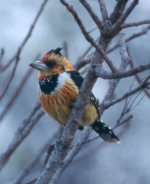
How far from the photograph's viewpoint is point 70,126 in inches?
133

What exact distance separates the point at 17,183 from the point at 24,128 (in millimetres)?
285

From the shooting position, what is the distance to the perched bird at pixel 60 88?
171 inches

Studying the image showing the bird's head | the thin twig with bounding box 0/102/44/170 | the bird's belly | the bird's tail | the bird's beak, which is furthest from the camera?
the bird's tail

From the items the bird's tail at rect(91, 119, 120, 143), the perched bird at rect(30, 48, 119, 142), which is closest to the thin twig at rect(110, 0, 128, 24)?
the perched bird at rect(30, 48, 119, 142)

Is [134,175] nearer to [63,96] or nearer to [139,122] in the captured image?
[139,122]

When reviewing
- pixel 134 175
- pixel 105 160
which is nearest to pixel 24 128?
pixel 134 175

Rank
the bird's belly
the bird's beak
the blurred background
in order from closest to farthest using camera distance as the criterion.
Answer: the bird's belly
the bird's beak
the blurred background

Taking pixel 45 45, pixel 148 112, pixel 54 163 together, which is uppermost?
pixel 54 163

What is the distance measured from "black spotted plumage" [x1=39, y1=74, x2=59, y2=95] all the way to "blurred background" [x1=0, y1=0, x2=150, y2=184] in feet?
5.93

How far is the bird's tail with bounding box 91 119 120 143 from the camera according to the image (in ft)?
15.5

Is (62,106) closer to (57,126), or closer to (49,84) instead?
(49,84)

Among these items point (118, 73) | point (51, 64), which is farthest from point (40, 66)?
point (118, 73)

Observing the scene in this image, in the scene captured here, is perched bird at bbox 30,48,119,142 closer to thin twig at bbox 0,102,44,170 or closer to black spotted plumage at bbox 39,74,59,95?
black spotted plumage at bbox 39,74,59,95

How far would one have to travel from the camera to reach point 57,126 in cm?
812
